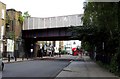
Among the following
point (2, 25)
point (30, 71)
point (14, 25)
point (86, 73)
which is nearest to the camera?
point (86, 73)

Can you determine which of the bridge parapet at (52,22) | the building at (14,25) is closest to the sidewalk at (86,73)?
the bridge parapet at (52,22)

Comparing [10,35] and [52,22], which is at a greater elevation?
[52,22]

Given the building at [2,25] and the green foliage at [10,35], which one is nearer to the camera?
the building at [2,25]

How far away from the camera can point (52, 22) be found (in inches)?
2511

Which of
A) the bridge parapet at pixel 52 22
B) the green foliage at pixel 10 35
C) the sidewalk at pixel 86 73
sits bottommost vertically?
the sidewalk at pixel 86 73

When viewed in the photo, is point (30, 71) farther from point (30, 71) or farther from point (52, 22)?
point (52, 22)

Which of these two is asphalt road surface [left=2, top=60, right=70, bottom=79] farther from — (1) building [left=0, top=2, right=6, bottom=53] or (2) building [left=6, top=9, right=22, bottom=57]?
(2) building [left=6, top=9, right=22, bottom=57]

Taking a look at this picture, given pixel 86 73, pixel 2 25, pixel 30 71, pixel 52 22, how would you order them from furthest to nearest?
pixel 52 22, pixel 2 25, pixel 30 71, pixel 86 73

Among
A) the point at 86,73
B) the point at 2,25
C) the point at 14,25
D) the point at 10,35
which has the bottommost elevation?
the point at 86,73

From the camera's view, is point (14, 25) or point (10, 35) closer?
point (10, 35)

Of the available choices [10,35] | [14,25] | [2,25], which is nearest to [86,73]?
[2,25]

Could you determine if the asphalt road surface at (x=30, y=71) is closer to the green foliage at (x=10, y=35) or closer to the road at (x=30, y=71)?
the road at (x=30, y=71)

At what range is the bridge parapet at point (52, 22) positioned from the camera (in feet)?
196

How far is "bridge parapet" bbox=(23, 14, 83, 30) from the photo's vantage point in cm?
5981
